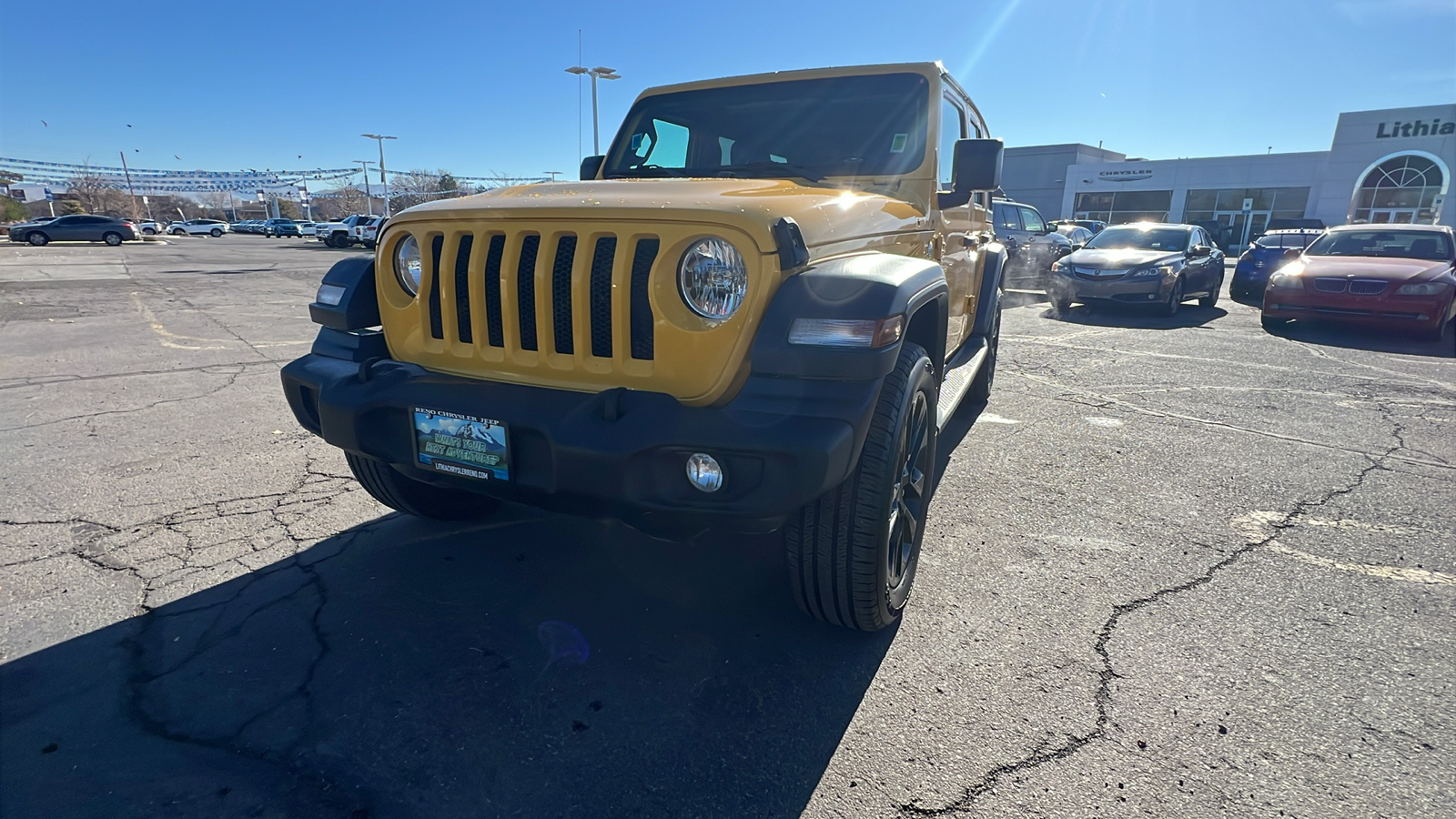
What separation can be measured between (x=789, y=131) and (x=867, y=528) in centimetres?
220

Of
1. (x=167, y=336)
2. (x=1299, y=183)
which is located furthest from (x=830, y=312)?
(x=1299, y=183)

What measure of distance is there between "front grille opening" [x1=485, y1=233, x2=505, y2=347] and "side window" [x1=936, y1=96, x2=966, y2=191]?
7.36ft

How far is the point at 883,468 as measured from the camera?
226 cm

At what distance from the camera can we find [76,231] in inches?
1350

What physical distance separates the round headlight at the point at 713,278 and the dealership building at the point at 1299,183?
3812 centimetres

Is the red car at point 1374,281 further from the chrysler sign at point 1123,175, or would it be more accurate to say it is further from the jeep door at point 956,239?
the chrysler sign at point 1123,175

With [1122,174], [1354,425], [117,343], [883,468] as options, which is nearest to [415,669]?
[883,468]

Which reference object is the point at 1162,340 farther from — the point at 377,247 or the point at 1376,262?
the point at 377,247

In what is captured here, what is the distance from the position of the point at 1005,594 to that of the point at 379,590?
243cm

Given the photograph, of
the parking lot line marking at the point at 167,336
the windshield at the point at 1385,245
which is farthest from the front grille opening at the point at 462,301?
the windshield at the point at 1385,245

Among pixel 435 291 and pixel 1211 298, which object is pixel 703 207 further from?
pixel 1211 298

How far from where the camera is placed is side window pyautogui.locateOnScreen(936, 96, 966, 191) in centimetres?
375

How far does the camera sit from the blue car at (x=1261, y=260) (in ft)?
44.7

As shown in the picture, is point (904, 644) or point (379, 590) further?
point (379, 590)
